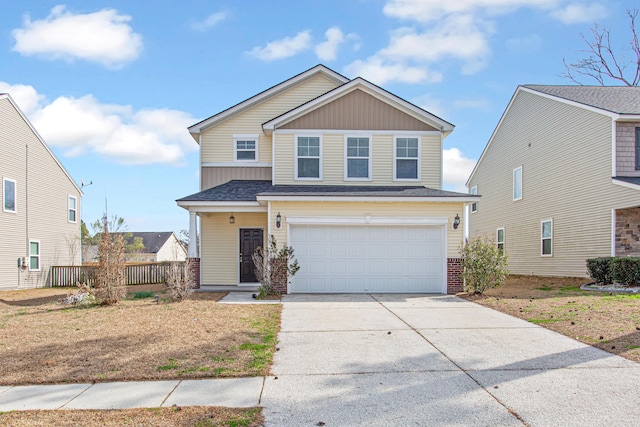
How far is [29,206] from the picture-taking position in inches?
774

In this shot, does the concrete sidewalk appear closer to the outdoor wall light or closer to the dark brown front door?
the outdoor wall light

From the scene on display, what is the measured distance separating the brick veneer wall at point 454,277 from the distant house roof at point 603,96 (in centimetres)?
718

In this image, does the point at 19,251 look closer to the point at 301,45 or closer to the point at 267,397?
the point at 301,45

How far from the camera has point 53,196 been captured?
21.7 m

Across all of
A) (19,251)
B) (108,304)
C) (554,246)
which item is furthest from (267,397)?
(19,251)

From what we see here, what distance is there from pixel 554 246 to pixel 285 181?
10.8 meters

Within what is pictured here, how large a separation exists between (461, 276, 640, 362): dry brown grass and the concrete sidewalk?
17.0 ft

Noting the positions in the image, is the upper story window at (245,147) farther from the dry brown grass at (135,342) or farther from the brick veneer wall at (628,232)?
the brick veneer wall at (628,232)

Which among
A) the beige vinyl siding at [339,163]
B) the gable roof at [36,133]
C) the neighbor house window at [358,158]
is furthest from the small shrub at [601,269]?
the gable roof at [36,133]

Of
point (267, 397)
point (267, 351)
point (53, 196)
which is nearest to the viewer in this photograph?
point (267, 397)

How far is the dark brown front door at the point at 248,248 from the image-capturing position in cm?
1653

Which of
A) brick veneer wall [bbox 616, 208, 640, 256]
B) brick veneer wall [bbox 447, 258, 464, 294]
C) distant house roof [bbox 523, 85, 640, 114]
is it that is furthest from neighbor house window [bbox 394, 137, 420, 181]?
brick veneer wall [bbox 616, 208, 640, 256]

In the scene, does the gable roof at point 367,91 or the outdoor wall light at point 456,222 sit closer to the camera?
the outdoor wall light at point 456,222

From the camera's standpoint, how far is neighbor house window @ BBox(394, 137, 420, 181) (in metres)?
15.9
